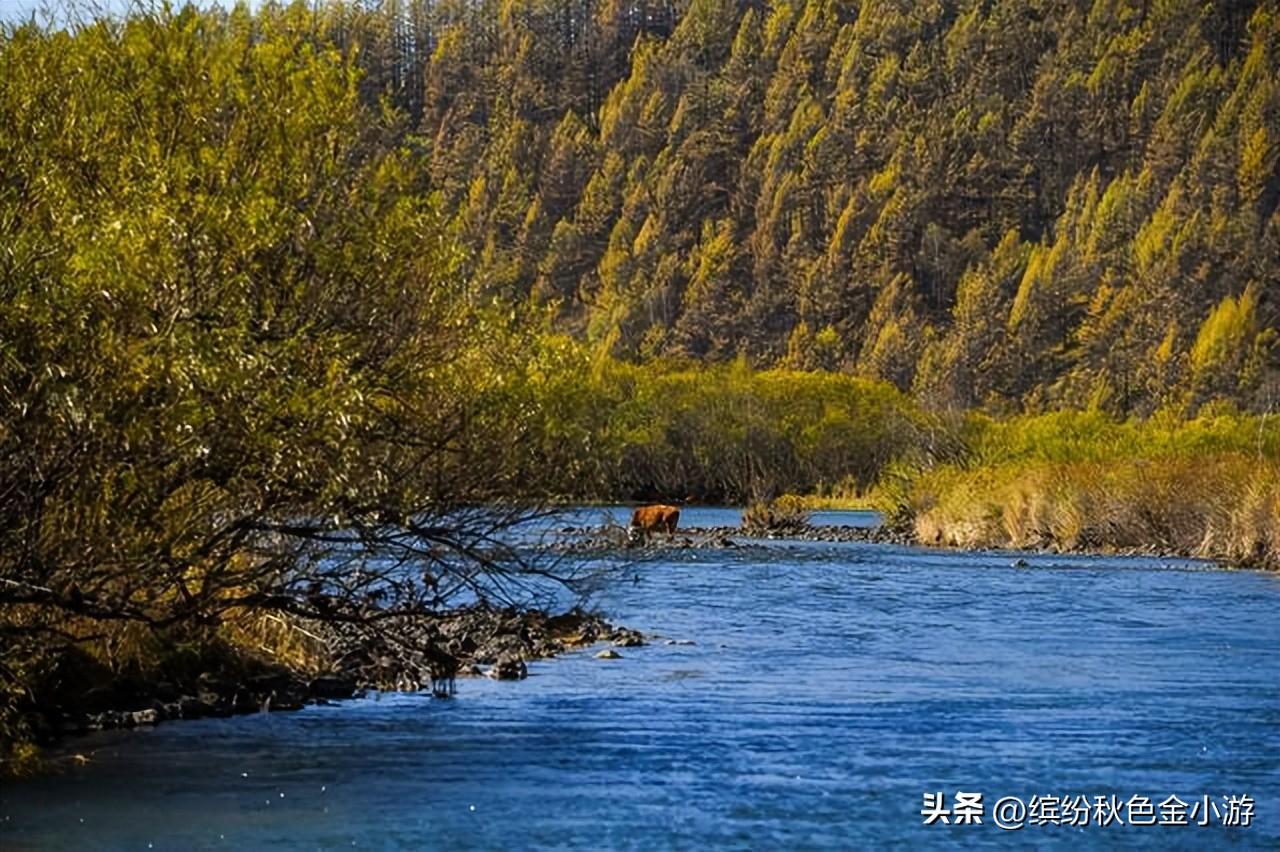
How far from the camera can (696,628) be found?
3322cm

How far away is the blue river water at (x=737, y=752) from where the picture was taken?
54.4 feet

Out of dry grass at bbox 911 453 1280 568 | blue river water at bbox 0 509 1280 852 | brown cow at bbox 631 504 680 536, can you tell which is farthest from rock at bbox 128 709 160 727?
brown cow at bbox 631 504 680 536

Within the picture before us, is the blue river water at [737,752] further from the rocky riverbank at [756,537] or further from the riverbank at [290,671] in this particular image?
the rocky riverbank at [756,537]

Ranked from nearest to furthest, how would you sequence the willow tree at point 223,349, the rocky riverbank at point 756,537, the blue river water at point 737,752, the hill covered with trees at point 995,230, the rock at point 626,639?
1. the blue river water at point 737,752
2. the willow tree at point 223,349
3. the rock at point 626,639
4. the rocky riverbank at point 756,537
5. the hill covered with trees at point 995,230

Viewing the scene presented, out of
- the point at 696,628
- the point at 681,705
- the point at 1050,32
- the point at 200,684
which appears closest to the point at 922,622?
the point at 696,628

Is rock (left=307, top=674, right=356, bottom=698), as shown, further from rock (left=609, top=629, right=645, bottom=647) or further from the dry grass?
the dry grass

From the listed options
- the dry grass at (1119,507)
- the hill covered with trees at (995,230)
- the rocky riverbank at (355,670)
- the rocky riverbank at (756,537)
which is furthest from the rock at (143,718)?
the hill covered with trees at (995,230)

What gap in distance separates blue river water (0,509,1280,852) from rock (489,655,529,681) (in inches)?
8.8

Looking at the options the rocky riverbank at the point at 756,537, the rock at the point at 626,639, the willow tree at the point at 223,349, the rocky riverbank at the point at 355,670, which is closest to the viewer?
the willow tree at the point at 223,349

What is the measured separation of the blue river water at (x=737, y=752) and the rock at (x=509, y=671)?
0.22 metres

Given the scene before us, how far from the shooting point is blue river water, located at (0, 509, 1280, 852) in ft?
54.4

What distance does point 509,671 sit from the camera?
2548 centimetres

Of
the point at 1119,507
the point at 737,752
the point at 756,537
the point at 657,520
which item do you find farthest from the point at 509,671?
the point at 756,537

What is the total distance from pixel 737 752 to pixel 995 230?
157482 millimetres
